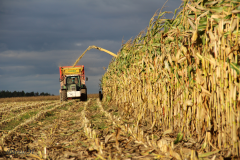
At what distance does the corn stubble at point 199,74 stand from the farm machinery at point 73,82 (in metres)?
13.3

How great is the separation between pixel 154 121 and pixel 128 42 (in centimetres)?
525

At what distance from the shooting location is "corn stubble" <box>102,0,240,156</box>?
358 centimetres

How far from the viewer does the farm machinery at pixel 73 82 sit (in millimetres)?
20406

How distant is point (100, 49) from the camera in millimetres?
16859

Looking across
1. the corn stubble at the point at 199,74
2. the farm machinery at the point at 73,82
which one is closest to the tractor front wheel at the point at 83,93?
the farm machinery at the point at 73,82

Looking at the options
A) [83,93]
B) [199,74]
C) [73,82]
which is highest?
[73,82]

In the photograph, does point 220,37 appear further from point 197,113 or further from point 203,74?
point 197,113

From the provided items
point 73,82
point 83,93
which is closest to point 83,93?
point 83,93

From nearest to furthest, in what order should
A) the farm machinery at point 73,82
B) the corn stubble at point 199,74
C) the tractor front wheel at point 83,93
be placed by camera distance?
the corn stubble at point 199,74
the farm machinery at point 73,82
the tractor front wheel at point 83,93

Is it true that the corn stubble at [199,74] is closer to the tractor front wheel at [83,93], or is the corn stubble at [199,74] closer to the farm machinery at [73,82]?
the farm machinery at [73,82]

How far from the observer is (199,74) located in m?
4.09

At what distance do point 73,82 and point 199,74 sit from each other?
1846 centimetres

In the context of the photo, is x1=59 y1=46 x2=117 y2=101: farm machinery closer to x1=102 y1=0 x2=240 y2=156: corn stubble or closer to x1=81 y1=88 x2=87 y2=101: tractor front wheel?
x1=81 y1=88 x2=87 y2=101: tractor front wheel

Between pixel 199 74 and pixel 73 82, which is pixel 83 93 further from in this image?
pixel 199 74
